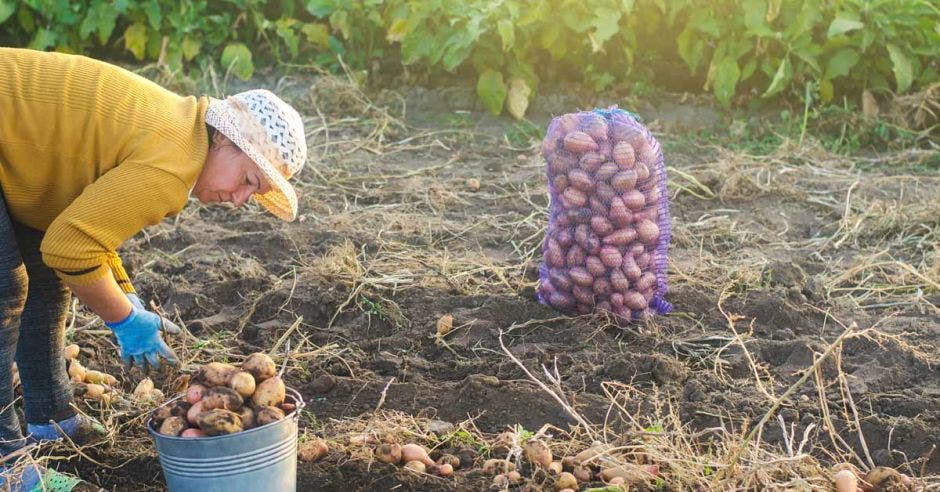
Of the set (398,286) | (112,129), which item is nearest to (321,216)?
(398,286)

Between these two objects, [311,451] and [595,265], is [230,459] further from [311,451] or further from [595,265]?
[595,265]

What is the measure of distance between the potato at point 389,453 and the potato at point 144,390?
2.80 ft

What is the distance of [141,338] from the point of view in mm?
2785

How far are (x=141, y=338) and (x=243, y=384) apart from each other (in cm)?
50

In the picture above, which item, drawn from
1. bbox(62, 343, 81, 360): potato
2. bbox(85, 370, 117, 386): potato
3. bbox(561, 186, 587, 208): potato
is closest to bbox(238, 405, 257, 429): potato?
bbox(85, 370, 117, 386): potato

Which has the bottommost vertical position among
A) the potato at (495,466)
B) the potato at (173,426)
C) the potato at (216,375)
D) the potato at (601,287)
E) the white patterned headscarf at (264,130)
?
the potato at (495,466)

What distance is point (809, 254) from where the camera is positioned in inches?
171

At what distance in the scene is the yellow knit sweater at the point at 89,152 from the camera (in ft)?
8.12

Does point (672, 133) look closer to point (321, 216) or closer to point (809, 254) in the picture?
point (809, 254)

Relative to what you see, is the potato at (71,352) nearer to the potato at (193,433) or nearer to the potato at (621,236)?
the potato at (193,433)

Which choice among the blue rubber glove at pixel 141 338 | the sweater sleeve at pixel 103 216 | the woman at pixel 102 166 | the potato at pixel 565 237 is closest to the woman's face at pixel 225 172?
the woman at pixel 102 166

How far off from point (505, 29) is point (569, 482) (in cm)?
365

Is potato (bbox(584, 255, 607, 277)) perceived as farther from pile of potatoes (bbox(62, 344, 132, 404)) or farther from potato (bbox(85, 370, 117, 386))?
potato (bbox(85, 370, 117, 386))

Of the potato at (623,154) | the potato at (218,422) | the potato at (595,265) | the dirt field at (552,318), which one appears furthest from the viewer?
the potato at (595,265)
